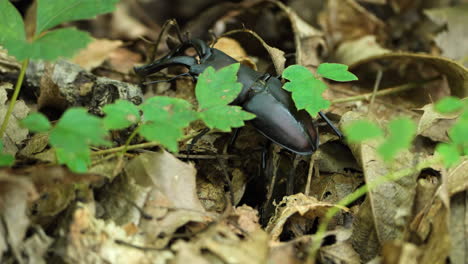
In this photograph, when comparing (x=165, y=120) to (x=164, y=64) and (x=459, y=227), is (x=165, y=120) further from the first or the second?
(x=459, y=227)

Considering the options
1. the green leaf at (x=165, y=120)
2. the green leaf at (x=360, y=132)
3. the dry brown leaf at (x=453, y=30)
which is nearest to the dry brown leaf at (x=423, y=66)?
the dry brown leaf at (x=453, y=30)

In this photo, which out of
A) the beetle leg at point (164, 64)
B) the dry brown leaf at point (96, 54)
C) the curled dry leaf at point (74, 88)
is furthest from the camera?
the dry brown leaf at point (96, 54)

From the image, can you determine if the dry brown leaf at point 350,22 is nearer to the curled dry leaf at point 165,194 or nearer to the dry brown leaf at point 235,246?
the curled dry leaf at point 165,194

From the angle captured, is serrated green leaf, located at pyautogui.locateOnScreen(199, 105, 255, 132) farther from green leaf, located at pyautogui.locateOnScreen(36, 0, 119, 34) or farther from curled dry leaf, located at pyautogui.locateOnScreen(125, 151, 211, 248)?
green leaf, located at pyautogui.locateOnScreen(36, 0, 119, 34)

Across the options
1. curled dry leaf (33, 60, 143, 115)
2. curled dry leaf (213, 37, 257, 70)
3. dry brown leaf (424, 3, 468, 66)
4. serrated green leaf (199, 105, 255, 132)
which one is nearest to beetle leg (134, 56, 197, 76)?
curled dry leaf (33, 60, 143, 115)

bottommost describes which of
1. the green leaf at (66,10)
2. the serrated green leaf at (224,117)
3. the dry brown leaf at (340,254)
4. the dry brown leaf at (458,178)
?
the dry brown leaf at (340,254)

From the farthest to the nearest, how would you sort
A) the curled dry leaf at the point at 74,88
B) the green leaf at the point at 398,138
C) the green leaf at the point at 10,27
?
the curled dry leaf at the point at 74,88, the green leaf at the point at 10,27, the green leaf at the point at 398,138

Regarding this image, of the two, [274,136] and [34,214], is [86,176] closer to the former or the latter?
[34,214]
